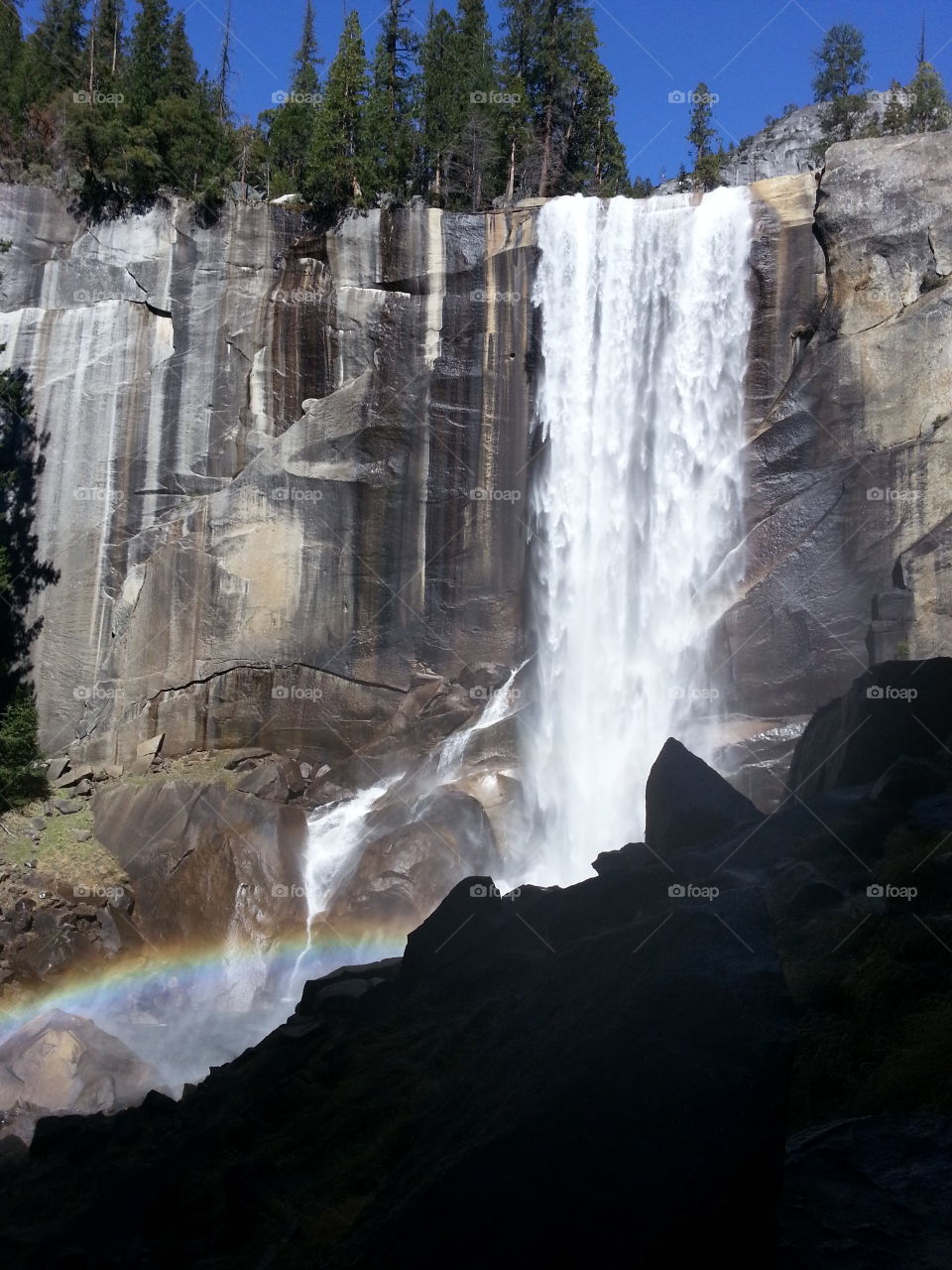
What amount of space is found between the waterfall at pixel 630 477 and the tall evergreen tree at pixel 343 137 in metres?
5.84

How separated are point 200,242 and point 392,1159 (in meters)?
27.6

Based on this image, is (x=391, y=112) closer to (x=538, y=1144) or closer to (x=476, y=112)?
(x=476, y=112)

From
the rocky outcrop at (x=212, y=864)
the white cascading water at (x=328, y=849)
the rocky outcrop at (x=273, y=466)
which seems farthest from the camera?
the rocky outcrop at (x=273, y=466)

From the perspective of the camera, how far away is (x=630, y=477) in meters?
27.8

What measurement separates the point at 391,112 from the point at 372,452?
46.8ft

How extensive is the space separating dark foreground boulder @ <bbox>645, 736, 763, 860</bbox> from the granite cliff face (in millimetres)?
9008

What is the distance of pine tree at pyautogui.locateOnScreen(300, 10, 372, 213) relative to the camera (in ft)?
99.2

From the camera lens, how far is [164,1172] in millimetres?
10242

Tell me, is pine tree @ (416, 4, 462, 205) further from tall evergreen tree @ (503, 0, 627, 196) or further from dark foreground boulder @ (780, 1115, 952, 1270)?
dark foreground boulder @ (780, 1115, 952, 1270)

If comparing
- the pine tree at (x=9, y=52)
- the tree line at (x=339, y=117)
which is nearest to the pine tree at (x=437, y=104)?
the tree line at (x=339, y=117)

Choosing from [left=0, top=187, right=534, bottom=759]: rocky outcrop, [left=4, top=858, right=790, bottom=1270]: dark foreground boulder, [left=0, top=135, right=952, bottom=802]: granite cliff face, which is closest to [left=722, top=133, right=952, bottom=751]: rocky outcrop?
[left=0, top=135, right=952, bottom=802]: granite cliff face

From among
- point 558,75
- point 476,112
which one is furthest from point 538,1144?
point 558,75

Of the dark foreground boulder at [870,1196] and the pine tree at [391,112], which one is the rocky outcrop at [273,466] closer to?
the pine tree at [391,112]

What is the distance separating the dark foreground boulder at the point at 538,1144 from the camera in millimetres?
5129
